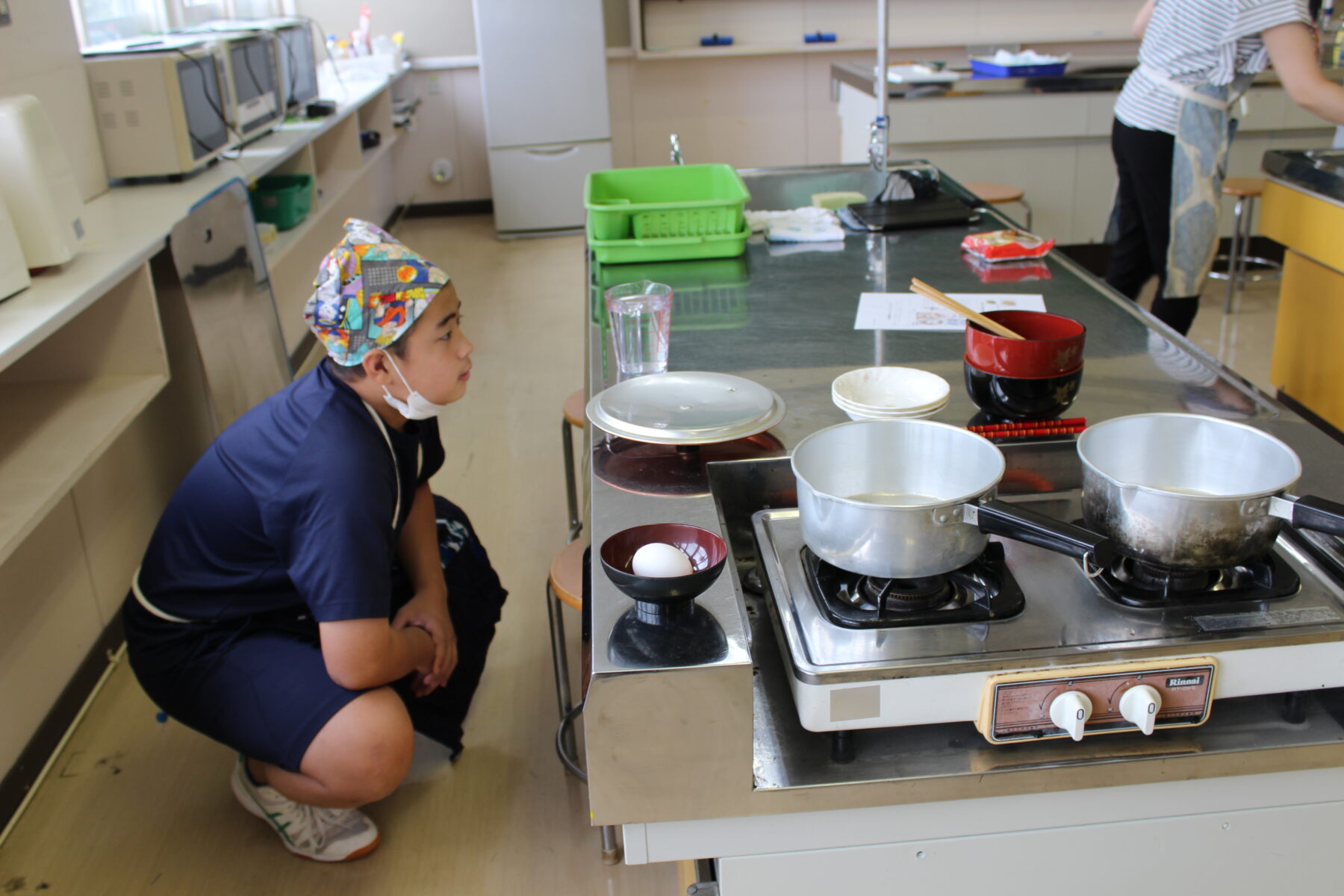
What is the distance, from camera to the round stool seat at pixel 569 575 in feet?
4.95

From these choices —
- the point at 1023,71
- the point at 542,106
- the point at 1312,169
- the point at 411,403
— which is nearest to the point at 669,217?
the point at 411,403

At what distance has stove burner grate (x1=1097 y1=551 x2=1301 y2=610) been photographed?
937mm

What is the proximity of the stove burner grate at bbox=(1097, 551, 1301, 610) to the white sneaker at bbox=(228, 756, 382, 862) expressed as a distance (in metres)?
1.22

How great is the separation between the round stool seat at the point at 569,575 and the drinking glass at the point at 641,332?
0.89 ft

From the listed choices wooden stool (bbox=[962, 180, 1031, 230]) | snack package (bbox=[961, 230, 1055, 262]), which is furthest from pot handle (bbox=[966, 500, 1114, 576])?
wooden stool (bbox=[962, 180, 1031, 230])

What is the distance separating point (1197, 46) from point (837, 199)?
3.02ft

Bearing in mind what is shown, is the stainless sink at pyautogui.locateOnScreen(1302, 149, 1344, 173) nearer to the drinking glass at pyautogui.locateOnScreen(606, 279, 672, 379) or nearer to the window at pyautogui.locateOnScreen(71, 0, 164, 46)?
the drinking glass at pyautogui.locateOnScreen(606, 279, 672, 379)

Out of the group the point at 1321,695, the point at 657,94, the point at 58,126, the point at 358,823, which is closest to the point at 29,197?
the point at 58,126

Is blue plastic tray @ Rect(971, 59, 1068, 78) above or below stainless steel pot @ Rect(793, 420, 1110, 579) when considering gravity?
above

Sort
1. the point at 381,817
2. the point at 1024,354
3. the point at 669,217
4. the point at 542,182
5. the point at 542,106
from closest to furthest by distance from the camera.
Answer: the point at 1024,354 < the point at 381,817 < the point at 669,217 < the point at 542,106 < the point at 542,182

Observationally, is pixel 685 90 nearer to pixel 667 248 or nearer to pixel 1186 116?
pixel 1186 116

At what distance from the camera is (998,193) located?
356 centimetres

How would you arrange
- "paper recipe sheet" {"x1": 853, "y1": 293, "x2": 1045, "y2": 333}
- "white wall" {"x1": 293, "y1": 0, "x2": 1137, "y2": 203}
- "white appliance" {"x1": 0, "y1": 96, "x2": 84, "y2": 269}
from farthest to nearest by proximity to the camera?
"white wall" {"x1": 293, "y1": 0, "x2": 1137, "y2": 203} < "white appliance" {"x1": 0, "y1": 96, "x2": 84, "y2": 269} < "paper recipe sheet" {"x1": 853, "y1": 293, "x2": 1045, "y2": 333}

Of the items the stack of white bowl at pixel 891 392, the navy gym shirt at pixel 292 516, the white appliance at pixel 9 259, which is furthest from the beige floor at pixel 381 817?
the white appliance at pixel 9 259
